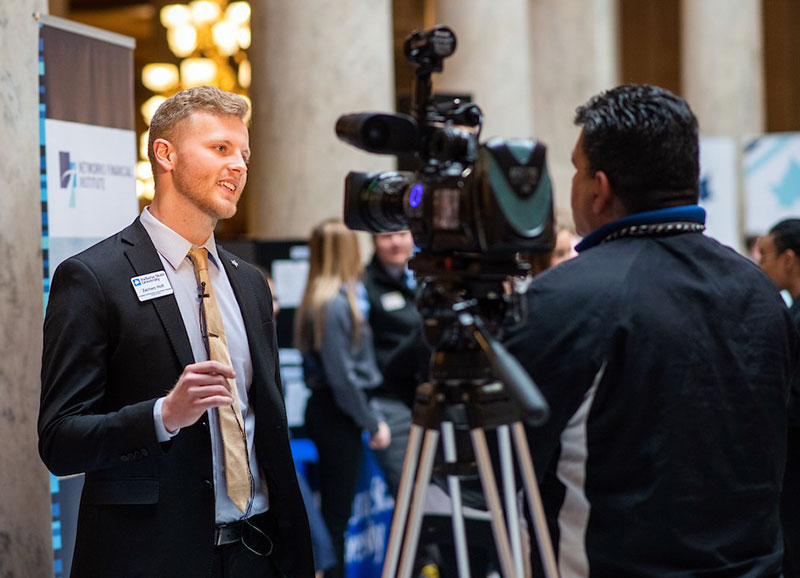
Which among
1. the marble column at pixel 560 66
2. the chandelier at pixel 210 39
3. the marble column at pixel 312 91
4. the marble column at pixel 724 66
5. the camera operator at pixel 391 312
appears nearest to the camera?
the camera operator at pixel 391 312

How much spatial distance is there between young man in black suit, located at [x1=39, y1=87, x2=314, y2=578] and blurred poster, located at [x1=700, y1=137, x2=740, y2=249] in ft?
25.6

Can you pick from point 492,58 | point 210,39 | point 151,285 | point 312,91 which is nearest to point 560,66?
point 492,58

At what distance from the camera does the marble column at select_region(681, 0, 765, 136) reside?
13.1m

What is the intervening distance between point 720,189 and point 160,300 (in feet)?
26.8

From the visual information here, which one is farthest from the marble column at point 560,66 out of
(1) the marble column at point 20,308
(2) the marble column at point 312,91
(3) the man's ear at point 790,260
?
(1) the marble column at point 20,308

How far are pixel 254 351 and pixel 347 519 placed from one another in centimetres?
388

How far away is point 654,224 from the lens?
2.45 meters

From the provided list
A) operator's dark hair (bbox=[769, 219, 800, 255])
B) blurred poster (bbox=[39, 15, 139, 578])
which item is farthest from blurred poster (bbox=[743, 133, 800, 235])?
blurred poster (bbox=[39, 15, 139, 578])

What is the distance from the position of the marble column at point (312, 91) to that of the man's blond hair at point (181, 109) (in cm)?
543

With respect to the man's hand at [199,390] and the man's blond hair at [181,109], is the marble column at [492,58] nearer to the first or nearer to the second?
the man's blond hair at [181,109]

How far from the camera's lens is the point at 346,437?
6332mm

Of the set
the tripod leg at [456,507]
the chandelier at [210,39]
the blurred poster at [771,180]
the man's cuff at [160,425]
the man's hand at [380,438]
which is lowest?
the man's hand at [380,438]

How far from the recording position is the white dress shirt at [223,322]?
2.55 metres

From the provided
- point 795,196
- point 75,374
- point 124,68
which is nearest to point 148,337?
point 75,374
